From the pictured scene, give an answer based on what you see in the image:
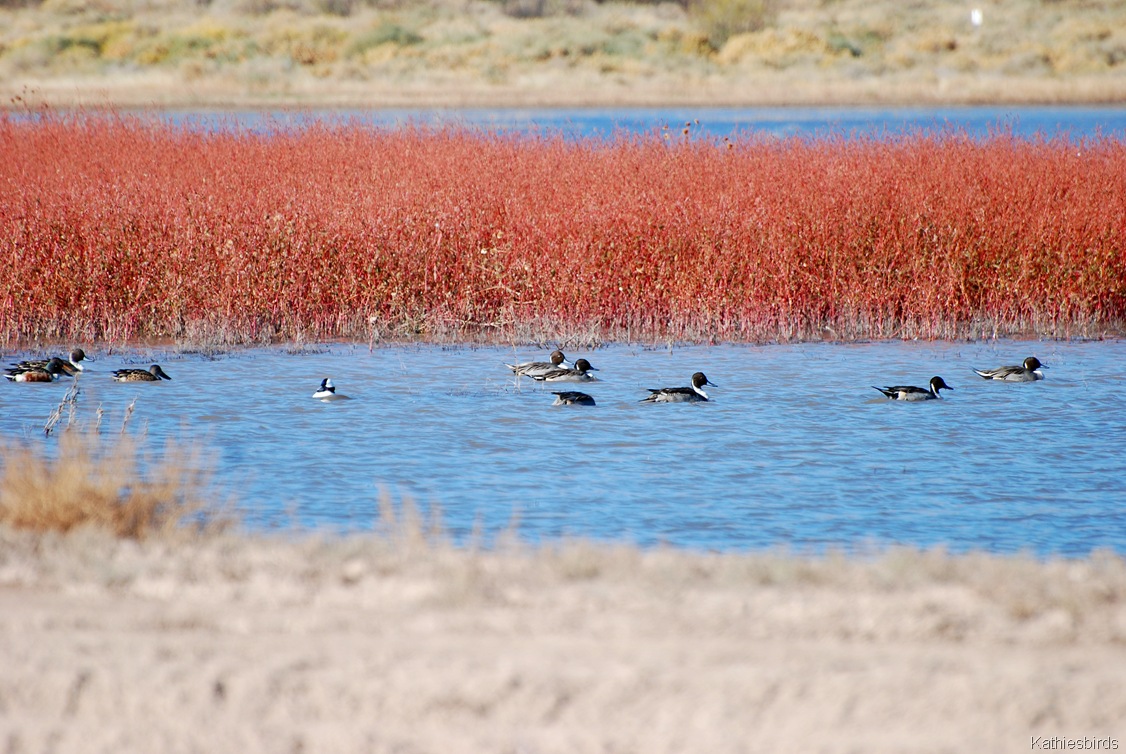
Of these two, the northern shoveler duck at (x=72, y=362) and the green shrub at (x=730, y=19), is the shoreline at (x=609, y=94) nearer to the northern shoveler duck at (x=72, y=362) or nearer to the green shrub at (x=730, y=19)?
the green shrub at (x=730, y=19)

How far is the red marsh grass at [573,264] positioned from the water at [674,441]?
653mm

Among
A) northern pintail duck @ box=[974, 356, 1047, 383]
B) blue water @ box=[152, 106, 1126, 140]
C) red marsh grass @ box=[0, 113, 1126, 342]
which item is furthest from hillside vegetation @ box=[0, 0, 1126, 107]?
northern pintail duck @ box=[974, 356, 1047, 383]

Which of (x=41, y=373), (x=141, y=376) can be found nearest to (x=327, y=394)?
(x=141, y=376)

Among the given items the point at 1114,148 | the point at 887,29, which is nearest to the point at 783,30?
the point at 887,29

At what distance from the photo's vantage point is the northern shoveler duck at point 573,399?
10.4 metres

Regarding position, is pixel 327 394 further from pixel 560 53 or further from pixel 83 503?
pixel 560 53

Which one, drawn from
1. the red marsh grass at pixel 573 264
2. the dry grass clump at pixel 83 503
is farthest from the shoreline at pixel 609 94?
the dry grass clump at pixel 83 503

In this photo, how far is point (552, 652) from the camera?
15.4 ft

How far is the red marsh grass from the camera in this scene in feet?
44.3

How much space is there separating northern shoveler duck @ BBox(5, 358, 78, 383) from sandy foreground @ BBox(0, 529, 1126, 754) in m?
5.71

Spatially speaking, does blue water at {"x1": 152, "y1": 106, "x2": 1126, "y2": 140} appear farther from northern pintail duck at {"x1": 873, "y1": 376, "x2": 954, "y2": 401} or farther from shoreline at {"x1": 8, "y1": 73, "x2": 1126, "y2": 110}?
northern pintail duck at {"x1": 873, "y1": 376, "x2": 954, "y2": 401}

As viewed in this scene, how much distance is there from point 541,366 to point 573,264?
8.05 feet

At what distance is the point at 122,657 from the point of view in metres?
4.66

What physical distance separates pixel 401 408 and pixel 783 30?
5959 centimetres
